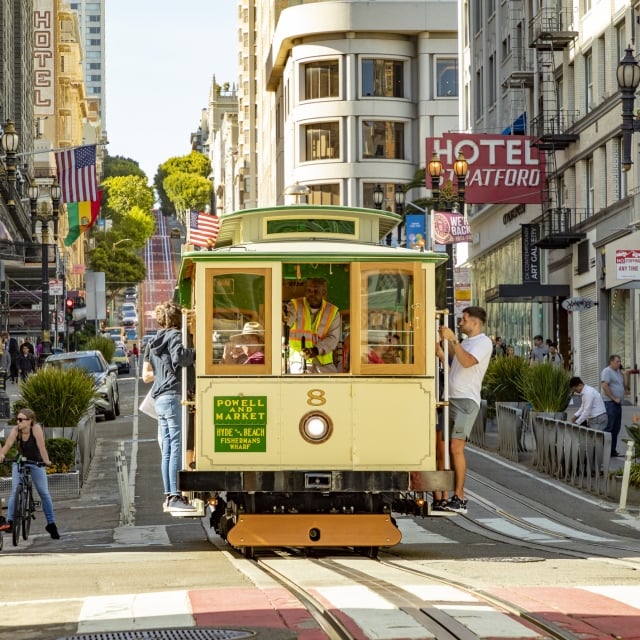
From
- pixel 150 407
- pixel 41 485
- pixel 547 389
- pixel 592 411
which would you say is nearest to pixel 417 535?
pixel 150 407

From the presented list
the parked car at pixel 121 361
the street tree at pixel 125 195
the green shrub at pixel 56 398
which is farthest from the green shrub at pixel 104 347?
the street tree at pixel 125 195

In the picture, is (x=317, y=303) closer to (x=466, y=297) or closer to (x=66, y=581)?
(x=66, y=581)

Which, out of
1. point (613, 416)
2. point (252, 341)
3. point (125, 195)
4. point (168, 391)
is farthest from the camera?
point (125, 195)

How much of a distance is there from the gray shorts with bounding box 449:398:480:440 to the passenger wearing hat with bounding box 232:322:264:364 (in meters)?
1.82

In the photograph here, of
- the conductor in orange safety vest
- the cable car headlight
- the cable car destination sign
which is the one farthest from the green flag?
the cable car headlight

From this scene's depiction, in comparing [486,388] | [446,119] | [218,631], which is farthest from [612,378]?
[446,119]

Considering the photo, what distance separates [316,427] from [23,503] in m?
5.07

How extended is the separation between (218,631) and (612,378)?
752 inches

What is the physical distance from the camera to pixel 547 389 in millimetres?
28875

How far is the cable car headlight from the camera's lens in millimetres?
13727

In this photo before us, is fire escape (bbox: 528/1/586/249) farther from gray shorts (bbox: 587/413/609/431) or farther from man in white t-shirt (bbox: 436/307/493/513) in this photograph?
man in white t-shirt (bbox: 436/307/493/513)

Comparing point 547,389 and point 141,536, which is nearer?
point 141,536

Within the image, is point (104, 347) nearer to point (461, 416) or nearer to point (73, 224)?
point (73, 224)

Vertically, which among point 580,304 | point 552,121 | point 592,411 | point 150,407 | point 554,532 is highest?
point 552,121
